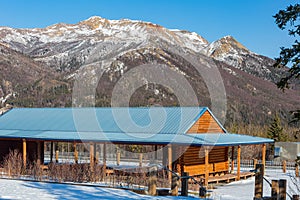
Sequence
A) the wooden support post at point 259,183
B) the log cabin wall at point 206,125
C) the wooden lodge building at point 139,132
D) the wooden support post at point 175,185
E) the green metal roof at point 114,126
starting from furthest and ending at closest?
the log cabin wall at point 206,125 < the green metal roof at point 114,126 < the wooden lodge building at point 139,132 < the wooden support post at point 175,185 < the wooden support post at point 259,183

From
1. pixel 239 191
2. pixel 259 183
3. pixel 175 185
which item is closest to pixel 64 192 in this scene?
pixel 175 185

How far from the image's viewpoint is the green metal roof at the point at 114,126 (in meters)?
21.8

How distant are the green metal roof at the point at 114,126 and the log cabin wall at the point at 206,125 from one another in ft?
1.00

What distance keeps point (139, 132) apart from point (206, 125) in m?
3.85

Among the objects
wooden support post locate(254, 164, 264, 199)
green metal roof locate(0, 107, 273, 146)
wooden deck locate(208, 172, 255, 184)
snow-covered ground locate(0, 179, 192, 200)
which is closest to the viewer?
wooden support post locate(254, 164, 264, 199)

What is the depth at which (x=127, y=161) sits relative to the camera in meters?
35.0

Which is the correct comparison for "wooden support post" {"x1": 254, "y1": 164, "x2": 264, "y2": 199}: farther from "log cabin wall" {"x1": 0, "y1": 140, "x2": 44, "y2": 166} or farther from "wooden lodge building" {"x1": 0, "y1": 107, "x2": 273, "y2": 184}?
"log cabin wall" {"x1": 0, "y1": 140, "x2": 44, "y2": 166}

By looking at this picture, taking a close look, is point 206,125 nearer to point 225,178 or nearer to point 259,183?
point 225,178

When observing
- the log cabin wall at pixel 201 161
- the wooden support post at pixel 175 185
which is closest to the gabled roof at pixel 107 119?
the log cabin wall at pixel 201 161

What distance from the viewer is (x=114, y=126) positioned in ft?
79.0

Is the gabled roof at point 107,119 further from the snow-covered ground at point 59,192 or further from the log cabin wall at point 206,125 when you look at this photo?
the snow-covered ground at point 59,192

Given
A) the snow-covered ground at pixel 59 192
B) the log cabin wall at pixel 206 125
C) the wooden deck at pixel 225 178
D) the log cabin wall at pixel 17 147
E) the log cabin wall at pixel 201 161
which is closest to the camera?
the snow-covered ground at pixel 59 192

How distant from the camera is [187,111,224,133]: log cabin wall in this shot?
23578 millimetres

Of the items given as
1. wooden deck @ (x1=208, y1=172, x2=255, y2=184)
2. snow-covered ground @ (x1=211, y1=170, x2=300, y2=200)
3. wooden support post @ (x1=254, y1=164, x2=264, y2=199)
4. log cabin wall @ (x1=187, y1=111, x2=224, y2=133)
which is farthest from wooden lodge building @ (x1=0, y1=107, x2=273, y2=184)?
wooden support post @ (x1=254, y1=164, x2=264, y2=199)
